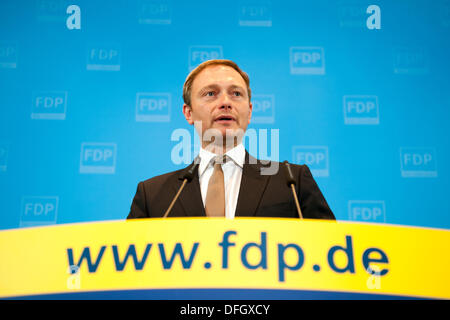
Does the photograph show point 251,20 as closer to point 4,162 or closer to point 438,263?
point 4,162

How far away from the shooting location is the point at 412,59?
7.77ft

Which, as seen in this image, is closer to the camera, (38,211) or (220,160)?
(220,160)

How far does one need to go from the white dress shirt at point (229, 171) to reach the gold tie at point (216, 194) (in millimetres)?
17

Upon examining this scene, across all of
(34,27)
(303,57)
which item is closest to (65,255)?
(303,57)

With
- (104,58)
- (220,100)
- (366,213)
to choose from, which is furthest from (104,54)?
(366,213)

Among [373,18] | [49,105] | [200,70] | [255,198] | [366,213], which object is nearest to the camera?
[255,198]

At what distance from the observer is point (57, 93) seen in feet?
7.65

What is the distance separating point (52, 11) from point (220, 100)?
5.76 feet

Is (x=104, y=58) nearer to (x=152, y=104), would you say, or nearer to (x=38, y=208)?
(x=152, y=104)

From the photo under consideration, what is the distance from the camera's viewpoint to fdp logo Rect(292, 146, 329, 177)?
2.16 m

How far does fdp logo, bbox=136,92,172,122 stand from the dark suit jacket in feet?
3.30

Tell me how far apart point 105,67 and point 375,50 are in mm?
1705

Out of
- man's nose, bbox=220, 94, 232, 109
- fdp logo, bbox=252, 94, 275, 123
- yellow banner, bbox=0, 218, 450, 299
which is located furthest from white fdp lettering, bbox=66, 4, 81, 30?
yellow banner, bbox=0, 218, 450, 299
